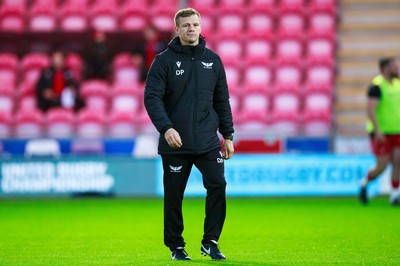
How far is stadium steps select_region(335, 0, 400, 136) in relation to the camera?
749 inches

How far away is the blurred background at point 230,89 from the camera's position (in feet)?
54.6

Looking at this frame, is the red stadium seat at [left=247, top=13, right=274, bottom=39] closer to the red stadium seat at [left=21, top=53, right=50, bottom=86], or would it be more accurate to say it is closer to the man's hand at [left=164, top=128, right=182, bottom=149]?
the red stadium seat at [left=21, top=53, right=50, bottom=86]

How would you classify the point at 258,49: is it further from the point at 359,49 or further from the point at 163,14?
the point at 163,14

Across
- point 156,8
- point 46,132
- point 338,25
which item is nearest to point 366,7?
point 338,25

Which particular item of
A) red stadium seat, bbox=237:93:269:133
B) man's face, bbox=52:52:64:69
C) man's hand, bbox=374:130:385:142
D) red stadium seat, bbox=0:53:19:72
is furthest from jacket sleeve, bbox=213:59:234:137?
red stadium seat, bbox=0:53:19:72

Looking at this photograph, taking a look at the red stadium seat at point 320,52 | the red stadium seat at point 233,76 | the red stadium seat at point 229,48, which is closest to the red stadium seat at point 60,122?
the red stadium seat at point 233,76

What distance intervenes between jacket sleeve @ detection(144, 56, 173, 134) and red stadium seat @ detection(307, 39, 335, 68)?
12.0 meters

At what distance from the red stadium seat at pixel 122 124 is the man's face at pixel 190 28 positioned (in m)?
11.0

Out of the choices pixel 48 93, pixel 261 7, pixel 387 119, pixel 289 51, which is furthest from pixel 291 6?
pixel 387 119

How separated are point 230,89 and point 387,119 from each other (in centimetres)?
527

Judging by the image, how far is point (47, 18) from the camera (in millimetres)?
20969

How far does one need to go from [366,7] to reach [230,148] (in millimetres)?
13615

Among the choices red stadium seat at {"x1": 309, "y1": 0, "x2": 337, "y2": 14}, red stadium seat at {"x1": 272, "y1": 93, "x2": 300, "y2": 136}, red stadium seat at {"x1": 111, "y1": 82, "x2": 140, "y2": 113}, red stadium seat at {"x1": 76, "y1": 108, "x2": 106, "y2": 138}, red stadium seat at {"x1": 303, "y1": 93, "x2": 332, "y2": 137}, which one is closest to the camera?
red stadium seat at {"x1": 303, "y1": 93, "x2": 332, "y2": 137}

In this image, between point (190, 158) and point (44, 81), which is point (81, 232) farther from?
point (44, 81)
